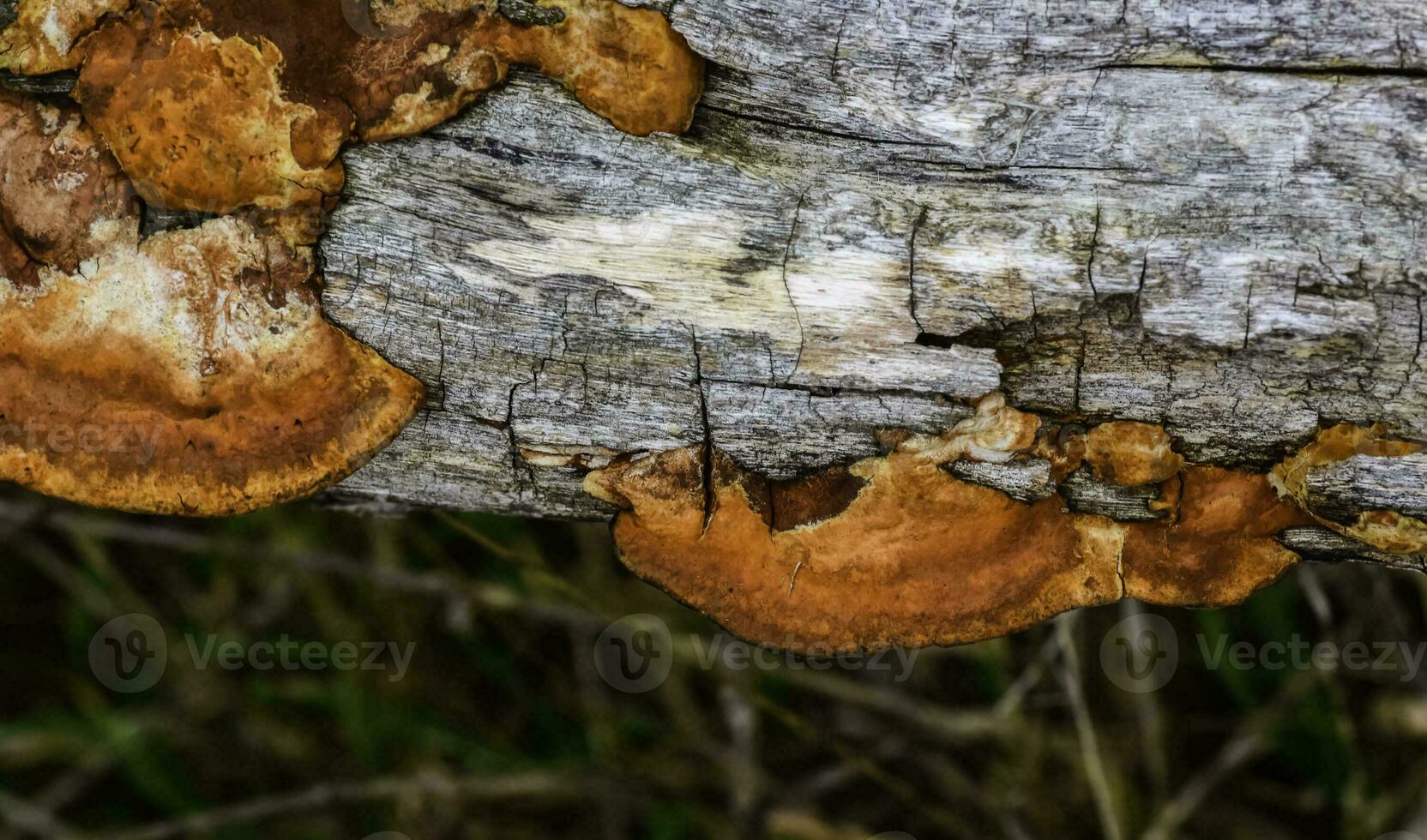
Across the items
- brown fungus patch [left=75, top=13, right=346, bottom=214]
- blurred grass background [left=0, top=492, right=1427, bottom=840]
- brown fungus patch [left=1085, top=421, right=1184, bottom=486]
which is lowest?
blurred grass background [left=0, top=492, right=1427, bottom=840]

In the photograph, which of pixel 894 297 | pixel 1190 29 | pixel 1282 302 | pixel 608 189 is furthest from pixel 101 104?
pixel 1282 302

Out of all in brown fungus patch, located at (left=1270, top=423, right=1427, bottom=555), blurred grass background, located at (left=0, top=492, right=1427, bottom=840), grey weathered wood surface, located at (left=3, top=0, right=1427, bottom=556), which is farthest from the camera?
blurred grass background, located at (left=0, top=492, right=1427, bottom=840)

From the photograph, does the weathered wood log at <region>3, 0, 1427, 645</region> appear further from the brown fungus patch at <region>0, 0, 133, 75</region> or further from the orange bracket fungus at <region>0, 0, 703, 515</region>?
the brown fungus patch at <region>0, 0, 133, 75</region>

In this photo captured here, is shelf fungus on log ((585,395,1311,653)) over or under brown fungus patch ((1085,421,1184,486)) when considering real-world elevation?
under

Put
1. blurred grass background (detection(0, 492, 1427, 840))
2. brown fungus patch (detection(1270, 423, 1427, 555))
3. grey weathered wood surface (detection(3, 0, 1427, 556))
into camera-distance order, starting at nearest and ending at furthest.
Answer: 1. grey weathered wood surface (detection(3, 0, 1427, 556))
2. brown fungus patch (detection(1270, 423, 1427, 555))
3. blurred grass background (detection(0, 492, 1427, 840))

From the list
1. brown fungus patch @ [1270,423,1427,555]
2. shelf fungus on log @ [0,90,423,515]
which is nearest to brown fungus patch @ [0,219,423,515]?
shelf fungus on log @ [0,90,423,515]

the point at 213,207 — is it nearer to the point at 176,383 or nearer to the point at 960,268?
the point at 176,383

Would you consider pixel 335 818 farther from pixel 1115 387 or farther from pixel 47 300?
pixel 1115 387

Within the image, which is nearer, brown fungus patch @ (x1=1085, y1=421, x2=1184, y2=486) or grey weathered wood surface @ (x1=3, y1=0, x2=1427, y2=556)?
grey weathered wood surface @ (x1=3, y1=0, x2=1427, y2=556)
